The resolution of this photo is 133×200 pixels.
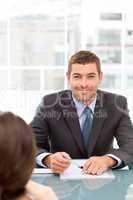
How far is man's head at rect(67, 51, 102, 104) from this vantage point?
224 cm

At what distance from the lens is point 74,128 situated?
224 cm

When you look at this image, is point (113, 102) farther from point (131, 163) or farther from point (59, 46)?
point (59, 46)

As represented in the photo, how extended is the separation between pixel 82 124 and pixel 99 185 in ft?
2.15

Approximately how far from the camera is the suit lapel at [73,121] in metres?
2.23

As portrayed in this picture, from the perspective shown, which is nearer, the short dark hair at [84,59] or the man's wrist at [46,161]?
the man's wrist at [46,161]

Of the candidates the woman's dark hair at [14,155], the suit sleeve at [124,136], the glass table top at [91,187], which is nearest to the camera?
the woman's dark hair at [14,155]

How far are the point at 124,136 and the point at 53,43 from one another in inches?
85.6

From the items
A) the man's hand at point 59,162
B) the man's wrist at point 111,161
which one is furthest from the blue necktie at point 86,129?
the man's hand at point 59,162

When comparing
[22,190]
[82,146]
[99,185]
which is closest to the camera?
[22,190]

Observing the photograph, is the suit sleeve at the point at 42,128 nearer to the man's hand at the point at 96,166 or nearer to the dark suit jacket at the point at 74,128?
the dark suit jacket at the point at 74,128

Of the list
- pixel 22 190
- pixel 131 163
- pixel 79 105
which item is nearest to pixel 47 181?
pixel 131 163

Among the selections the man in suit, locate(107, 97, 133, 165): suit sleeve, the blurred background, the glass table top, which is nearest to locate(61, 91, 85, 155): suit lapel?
the man in suit

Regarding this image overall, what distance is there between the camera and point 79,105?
2.32 metres

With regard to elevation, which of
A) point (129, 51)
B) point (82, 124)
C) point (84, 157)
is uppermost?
point (129, 51)
